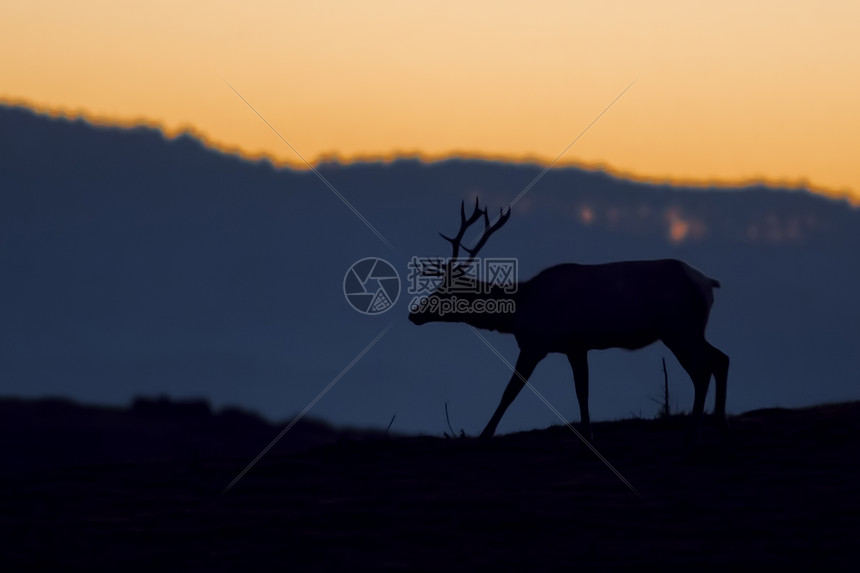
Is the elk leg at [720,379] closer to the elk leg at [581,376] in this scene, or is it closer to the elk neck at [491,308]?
the elk leg at [581,376]

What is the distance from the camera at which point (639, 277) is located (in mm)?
12984

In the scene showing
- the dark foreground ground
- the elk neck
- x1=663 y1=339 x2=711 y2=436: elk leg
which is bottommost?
the dark foreground ground

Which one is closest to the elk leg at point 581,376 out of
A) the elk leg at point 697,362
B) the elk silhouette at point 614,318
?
the elk silhouette at point 614,318

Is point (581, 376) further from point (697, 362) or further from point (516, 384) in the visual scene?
point (697, 362)

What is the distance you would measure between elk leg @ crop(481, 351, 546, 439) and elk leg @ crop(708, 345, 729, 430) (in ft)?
6.22

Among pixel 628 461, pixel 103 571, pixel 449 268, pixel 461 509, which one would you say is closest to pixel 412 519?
pixel 461 509

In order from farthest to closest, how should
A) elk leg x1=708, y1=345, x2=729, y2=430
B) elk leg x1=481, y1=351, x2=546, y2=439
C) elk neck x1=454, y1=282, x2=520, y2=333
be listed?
elk neck x1=454, y1=282, x2=520, y2=333, elk leg x1=481, y1=351, x2=546, y2=439, elk leg x1=708, y1=345, x2=729, y2=430

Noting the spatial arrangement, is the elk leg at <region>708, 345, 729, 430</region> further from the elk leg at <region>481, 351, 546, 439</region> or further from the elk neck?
the elk neck

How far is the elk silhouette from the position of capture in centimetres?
1282

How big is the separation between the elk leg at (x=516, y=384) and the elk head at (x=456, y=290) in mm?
1335

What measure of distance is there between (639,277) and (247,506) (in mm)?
5237

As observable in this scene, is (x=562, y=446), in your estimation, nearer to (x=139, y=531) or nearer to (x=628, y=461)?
(x=628, y=461)

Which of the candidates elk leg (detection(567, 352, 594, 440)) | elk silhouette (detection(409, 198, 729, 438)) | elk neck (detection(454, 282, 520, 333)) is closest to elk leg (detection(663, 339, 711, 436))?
elk silhouette (detection(409, 198, 729, 438))

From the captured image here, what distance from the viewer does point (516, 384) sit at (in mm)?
13516
